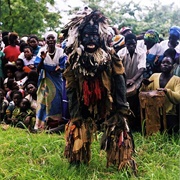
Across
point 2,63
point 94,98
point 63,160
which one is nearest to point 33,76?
point 2,63

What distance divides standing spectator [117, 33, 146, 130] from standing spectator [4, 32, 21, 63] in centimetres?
224

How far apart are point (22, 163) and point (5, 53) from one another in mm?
3033

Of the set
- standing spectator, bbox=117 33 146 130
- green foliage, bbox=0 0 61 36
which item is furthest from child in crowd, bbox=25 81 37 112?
green foliage, bbox=0 0 61 36

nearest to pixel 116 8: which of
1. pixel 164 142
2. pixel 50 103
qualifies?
pixel 50 103

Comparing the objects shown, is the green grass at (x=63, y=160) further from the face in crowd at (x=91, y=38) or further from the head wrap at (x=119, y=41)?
the head wrap at (x=119, y=41)

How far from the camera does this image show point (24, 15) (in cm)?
1373

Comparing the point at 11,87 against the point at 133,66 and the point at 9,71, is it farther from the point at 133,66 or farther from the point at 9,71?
the point at 133,66

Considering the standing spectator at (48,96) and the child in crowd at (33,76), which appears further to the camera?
the child in crowd at (33,76)

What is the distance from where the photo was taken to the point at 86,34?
3688mm

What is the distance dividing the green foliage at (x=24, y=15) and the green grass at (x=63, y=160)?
8.99 metres

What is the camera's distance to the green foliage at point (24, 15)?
1325 cm

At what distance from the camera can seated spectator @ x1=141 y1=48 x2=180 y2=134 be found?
4.71 meters

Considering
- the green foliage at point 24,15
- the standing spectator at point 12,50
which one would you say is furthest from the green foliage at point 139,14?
the standing spectator at point 12,50

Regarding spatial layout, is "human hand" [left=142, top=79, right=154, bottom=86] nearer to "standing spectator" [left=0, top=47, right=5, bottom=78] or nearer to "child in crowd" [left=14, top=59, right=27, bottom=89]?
"child in crowd" [left=14, top=59, right=27, bottom=89]
